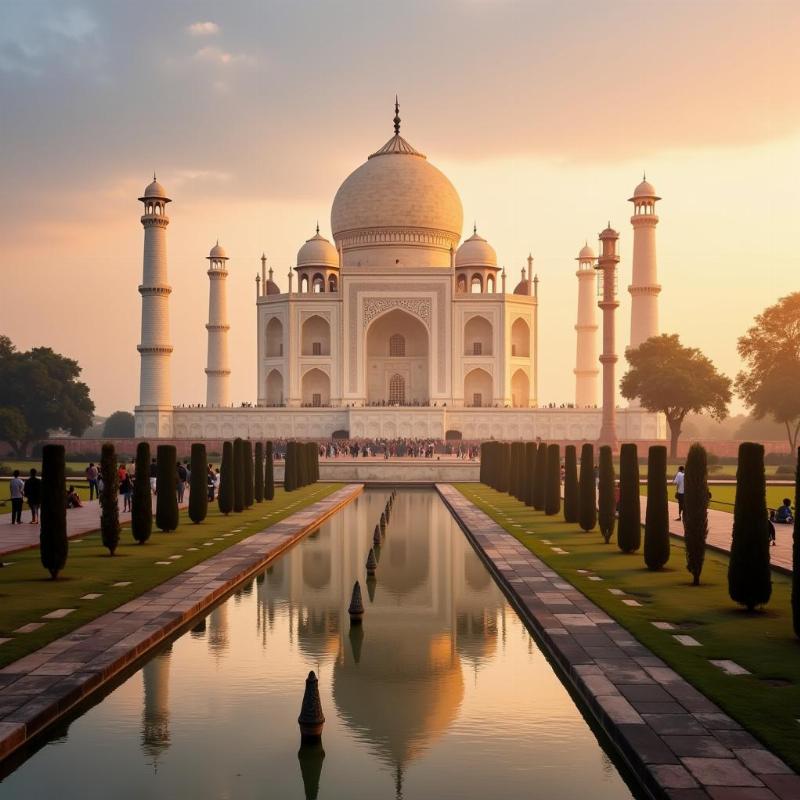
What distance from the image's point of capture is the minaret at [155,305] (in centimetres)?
4825

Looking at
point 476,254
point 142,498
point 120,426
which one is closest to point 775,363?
point 476,254

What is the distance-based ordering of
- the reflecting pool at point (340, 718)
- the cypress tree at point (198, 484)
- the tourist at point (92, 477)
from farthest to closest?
1. the tourist at point (92, 477)
2. the cypress tree at point (198, 484)
3. the reflecting pool at point (340, 718)

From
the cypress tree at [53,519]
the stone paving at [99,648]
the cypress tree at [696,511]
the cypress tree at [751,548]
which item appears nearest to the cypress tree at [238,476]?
the stone paving at [99,648]

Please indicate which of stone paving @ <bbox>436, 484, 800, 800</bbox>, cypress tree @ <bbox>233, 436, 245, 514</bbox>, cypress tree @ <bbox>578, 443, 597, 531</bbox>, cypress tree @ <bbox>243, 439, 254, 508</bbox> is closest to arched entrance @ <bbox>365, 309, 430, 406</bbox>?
cypress tree @ <bbox>243, 439, 254, 508</bbox>

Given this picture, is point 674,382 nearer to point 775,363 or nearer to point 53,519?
point 775,363

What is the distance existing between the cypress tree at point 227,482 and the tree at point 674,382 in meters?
27.4

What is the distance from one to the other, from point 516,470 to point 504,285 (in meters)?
33.1

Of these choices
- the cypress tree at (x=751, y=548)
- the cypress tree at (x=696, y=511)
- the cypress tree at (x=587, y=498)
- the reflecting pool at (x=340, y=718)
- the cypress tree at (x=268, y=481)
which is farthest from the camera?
the cypress tree at (x=268, y=481)

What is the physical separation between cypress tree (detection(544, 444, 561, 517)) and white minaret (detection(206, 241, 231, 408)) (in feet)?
116

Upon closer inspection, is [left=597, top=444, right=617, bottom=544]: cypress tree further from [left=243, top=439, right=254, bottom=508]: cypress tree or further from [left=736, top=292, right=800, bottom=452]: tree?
[left=736, top=292, right=800, bottom=452]: tree

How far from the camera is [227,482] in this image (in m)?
19.9

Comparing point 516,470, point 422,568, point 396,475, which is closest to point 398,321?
point 396,475

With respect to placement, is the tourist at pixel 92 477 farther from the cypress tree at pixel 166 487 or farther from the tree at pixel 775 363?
the tree at pixel 775 363

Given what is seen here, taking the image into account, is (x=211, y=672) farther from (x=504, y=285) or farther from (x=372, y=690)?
(x=504, y=285)
